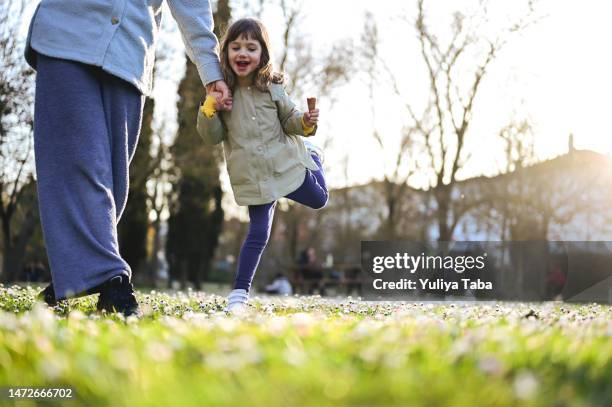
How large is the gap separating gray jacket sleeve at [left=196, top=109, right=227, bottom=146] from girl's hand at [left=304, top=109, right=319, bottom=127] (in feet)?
2.10

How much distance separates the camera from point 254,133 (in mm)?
6008

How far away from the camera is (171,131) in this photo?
3042cm

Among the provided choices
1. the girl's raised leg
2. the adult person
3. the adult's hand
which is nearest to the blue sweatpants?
the adult person

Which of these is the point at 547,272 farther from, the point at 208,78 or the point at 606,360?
the point at 606,360

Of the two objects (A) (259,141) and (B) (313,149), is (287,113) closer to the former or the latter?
(A) (259,141)

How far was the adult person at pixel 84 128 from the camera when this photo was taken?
4480 mm

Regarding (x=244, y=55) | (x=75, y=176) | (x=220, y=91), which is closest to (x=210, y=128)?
(x=220, y=91)

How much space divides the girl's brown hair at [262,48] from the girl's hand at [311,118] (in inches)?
17.5

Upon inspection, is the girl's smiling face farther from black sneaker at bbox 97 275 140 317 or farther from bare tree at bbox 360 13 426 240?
bare tree at bbox 360 13 426 240

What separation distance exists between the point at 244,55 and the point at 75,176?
6.05 feet

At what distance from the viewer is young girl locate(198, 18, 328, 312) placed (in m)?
5.94

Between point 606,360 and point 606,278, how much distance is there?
1463cm

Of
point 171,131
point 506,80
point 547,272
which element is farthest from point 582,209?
→ point 171,131

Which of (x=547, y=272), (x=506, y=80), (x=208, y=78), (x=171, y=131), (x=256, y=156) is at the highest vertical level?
(x=506, y=80)
